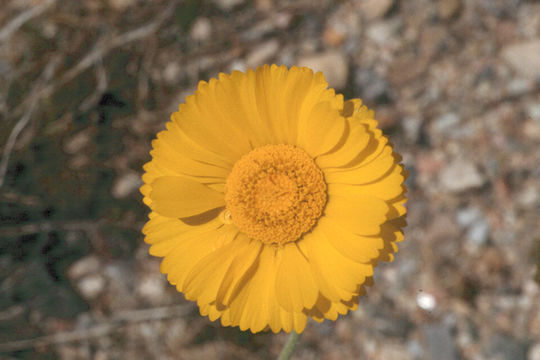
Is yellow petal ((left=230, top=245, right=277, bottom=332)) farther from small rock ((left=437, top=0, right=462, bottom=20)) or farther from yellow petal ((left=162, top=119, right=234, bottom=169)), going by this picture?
small rock ((left=437, top=0, right=462, bottom=20))

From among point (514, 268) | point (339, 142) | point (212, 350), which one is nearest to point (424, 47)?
point (514, 268)

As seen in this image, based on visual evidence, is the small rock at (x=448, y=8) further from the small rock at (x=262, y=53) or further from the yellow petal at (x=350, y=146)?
the yellow petal at (x=350, y=146)

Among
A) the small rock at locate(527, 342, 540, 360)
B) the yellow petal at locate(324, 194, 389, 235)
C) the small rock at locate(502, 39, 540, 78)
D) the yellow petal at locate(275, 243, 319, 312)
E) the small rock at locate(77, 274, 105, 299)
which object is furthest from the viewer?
the small rock at locate(77, 274, 105, 299)

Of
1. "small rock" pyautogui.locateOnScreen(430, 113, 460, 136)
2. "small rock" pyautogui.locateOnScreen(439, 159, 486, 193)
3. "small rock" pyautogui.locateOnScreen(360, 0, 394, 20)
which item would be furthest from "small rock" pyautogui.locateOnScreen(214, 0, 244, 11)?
"small rock" pyautogui.locateOnScreen(439, 159, 486, 193)

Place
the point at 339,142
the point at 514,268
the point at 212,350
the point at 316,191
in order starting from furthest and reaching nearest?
the point at 212,350 < the point at 514,268 < the point at 316,191 < the point at 339,142

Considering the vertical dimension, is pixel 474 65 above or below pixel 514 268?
above

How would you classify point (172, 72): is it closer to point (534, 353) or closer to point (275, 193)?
point (275, 193)

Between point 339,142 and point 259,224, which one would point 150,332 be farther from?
point 339,142
